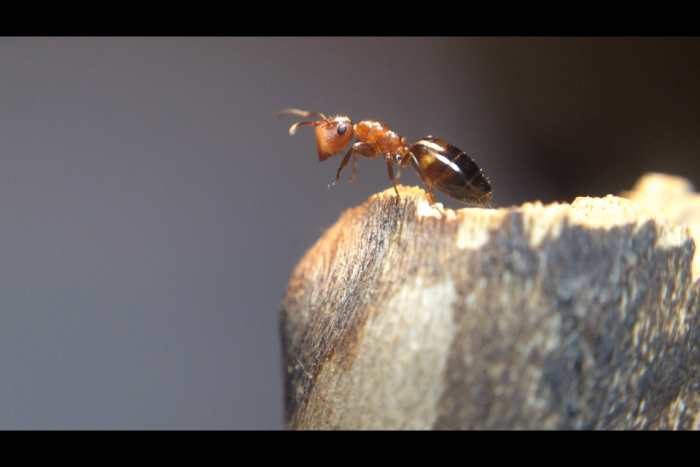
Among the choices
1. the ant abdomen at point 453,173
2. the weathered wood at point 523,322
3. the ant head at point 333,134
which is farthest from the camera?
the ant head at point 333,134

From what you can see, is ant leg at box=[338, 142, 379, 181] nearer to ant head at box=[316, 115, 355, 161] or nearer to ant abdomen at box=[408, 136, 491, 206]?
ant head at box=[316, 115, 355, 161]

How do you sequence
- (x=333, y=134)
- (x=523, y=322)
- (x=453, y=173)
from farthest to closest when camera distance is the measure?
1. (x=333, y=134)
2. (x=453, y=173)
3. (x=523, y=322)

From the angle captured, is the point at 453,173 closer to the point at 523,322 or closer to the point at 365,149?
the point at 365,149

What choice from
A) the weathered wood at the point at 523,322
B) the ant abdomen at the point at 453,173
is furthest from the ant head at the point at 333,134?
the weathered wood at the point at 523,322

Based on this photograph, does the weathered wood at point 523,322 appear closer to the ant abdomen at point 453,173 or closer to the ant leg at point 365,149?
the ant abdomen at point 453,173

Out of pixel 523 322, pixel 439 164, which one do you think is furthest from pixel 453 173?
pixel 523 322
